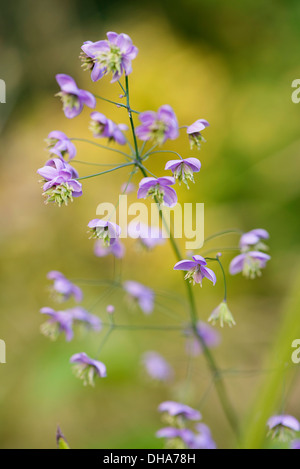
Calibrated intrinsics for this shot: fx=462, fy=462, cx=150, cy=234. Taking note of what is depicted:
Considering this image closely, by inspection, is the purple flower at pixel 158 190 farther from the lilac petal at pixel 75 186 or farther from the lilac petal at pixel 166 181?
the lilac petal at pixel 75 186

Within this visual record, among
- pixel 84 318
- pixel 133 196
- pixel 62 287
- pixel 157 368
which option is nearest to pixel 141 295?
pixel 84 318

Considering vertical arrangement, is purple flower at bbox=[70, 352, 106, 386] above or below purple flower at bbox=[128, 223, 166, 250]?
below

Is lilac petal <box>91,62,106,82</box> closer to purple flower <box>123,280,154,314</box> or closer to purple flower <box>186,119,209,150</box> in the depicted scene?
purple flower <box>186,119,209,150</box>

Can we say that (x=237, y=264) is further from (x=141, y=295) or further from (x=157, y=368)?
(x=157, y=368)

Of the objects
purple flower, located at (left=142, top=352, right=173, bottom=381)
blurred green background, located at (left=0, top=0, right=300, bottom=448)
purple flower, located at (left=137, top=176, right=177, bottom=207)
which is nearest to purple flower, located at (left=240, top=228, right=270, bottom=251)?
purple flower, located at (left=137, top=176, right=177, bottom=207)

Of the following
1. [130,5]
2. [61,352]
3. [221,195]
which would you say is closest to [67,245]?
[61,352]

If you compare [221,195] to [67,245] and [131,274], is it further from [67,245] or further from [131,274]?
[67,245]
